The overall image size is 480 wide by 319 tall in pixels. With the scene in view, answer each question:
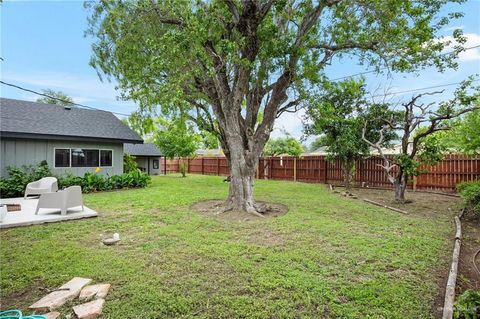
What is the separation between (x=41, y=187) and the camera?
8.94m

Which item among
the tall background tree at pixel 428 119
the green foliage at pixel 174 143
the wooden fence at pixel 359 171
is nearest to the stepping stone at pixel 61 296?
the tall background tree at pixel 428 119

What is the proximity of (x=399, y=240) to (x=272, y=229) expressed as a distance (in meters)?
2.20

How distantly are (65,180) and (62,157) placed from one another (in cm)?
150

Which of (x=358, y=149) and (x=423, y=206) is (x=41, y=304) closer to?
(x=423, y=206)

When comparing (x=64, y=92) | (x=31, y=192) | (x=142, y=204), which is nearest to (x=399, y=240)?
(x=142, y=204)

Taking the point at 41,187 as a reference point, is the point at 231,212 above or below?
below

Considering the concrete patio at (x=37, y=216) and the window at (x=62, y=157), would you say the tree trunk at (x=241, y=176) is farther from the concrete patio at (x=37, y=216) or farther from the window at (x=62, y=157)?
the window at (x=62, y=157)

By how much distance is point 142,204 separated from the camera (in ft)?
25.9

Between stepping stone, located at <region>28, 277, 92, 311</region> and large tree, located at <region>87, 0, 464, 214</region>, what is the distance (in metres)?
4.10

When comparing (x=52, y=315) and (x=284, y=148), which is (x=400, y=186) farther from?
(x=284, y=148)

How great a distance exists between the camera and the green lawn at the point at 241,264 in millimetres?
2551

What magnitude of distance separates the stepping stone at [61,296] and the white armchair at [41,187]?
7.22 metres

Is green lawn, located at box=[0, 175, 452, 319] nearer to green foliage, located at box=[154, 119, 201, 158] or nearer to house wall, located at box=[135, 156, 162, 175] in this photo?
green foliage, located at box=[154, 119, 201, 158]

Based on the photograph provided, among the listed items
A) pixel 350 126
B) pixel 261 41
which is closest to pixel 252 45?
pixel 261 41
